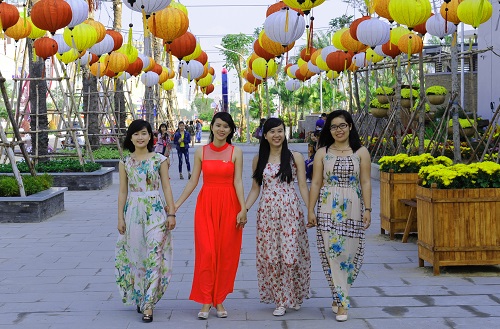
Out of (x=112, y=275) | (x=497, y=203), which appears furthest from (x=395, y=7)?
(x=112, y=275)

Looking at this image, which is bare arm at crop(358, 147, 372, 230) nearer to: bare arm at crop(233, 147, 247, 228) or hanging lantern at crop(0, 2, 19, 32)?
bare arm at crop(233, 147, 247, 228)

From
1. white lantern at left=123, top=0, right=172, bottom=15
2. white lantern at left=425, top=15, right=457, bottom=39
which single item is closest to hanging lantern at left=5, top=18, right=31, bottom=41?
white lantern at left=123, top=0, right=172, bottom=15

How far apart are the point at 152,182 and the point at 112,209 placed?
30.4 ft

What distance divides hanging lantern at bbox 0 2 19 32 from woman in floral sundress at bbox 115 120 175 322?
863 cm

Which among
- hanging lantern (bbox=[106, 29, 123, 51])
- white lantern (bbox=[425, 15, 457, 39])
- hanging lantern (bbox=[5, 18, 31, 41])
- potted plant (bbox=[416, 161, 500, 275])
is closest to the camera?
potted plant (bbox=[416, 161, 500, 275])

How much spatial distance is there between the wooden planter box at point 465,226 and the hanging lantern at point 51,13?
786 centimetres

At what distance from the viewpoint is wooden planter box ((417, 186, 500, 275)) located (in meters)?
8.66

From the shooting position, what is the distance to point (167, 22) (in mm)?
14539

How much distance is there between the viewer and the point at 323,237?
7184 mm

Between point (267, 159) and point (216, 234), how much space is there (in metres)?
0.75

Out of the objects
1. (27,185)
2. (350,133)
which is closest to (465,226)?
(350,133)

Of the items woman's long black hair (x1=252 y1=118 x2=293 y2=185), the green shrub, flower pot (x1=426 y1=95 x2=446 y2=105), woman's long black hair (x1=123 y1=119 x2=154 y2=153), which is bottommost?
the green shrub

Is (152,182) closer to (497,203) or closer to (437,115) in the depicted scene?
(497,203)

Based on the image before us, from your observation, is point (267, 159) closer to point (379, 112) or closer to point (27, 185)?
point (27, 185)
